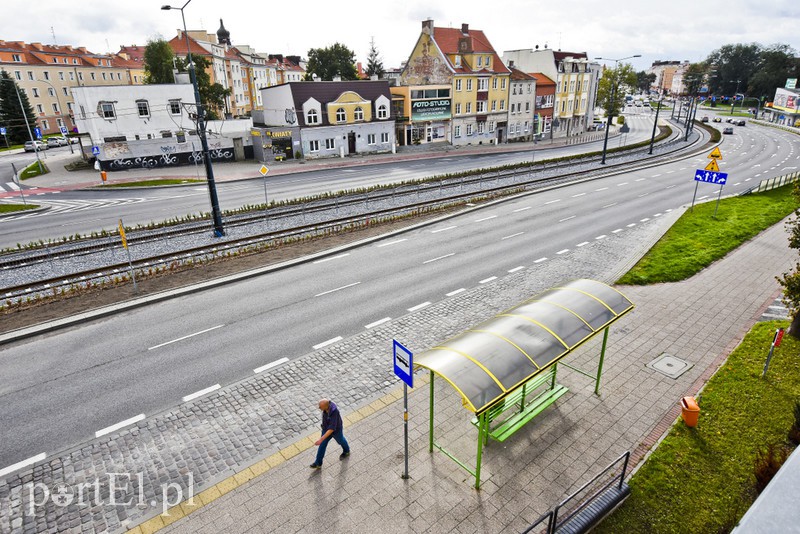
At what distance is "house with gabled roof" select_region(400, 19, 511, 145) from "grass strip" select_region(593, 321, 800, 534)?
49003 millimetres

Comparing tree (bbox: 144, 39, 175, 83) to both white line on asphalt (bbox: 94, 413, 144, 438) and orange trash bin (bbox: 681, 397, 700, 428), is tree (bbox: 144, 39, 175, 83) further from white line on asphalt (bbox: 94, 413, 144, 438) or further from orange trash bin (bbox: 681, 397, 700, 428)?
orange trash bin (bbox: 681, 397, 700, 428)

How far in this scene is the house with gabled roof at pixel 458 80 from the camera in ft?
180

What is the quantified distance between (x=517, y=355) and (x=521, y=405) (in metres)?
1.80

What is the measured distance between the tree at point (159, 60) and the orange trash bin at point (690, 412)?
2640 inches

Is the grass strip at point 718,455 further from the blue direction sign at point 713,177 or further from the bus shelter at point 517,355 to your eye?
the blue direction sign at point 713,177

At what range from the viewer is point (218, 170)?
43000mm

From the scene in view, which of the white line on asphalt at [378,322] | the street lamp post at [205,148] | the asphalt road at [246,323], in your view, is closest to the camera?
the asphalt road at [246,323]

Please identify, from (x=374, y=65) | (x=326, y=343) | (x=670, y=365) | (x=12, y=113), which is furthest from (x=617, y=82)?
(x=12, y=113)

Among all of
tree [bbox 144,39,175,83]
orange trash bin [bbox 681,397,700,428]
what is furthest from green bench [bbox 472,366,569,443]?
tree [bbox 144,39,175,83]

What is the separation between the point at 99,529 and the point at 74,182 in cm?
4075

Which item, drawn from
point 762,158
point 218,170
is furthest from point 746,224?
point 218,170

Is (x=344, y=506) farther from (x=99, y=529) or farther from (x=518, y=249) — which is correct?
(x=518, y=249)

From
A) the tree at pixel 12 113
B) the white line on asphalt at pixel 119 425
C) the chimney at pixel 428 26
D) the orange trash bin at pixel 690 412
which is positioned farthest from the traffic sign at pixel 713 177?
the tree at pixel 12 113

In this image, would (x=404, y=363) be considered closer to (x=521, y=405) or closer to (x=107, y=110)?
(x=521, y=405)
